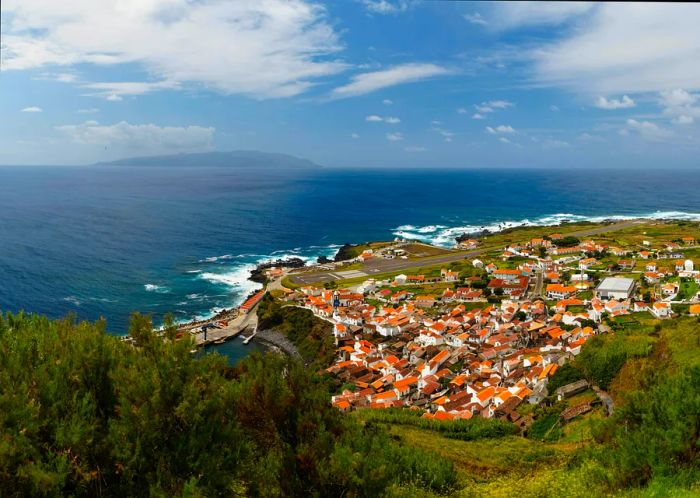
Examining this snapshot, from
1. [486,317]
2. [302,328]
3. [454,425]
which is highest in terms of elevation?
[486,317]

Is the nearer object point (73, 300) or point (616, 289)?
point (616, 289)

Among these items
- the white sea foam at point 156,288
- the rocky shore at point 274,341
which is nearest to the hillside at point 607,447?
the rocky shore at point 274,341

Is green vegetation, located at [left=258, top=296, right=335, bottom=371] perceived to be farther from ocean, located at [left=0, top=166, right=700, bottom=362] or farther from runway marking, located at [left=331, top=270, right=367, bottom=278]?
runway marking, located at [left=331, top=270, right=367, bottom=278]

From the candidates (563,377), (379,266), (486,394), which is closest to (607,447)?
(486,394)

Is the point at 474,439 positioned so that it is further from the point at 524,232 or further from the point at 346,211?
the point at 346,211

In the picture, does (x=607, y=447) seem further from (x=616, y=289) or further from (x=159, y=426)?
(x=616, y=289)

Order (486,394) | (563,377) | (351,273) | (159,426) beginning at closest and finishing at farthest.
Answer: (159,426), (563,377), (486,394), (351,273)

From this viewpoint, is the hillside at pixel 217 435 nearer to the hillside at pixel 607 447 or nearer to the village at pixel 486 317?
the hillside at pixel 607 447
